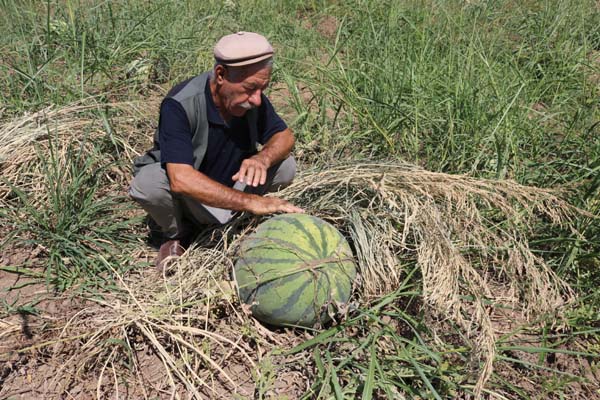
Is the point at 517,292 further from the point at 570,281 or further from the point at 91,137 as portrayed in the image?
the point at 91,137

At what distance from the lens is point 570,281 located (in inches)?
105

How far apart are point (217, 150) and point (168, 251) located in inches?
22.9

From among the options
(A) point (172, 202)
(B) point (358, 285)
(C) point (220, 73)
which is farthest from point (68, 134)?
(B) point (358, 285)

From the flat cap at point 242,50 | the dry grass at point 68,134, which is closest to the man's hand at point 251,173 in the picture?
the flat cap at point 242,50

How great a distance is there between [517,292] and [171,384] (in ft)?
5.26

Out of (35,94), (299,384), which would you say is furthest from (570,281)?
(35,94)

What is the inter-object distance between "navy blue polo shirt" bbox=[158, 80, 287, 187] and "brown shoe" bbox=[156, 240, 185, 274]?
40 cm

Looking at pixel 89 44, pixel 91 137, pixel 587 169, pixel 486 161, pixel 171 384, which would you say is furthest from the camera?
pixel 89 44

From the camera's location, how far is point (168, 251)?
2795 mm

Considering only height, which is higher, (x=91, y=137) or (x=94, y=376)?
(x=91, y=137)

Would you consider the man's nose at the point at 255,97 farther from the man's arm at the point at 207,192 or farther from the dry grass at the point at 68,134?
the dry grass at the point at 68,134

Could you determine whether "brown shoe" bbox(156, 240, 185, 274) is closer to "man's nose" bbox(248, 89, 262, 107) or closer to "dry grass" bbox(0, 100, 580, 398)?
"dry grass" bbox(0, 100, 580, 398)

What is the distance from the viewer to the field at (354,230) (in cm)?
221

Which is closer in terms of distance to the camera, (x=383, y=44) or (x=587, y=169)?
(x=587, y=169)
